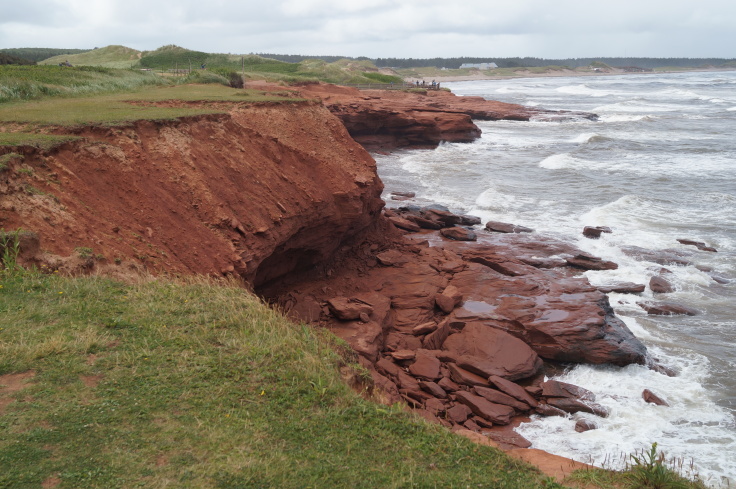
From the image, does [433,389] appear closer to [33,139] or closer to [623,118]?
[33,139]

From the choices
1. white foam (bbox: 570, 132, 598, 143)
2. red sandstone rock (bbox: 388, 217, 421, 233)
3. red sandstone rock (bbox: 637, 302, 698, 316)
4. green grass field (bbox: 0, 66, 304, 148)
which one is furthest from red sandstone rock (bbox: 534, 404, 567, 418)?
white foam (bbox: 570, 132, 598, 143)

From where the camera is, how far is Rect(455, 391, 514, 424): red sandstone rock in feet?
29.4

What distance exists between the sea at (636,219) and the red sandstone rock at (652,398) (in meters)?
0.13

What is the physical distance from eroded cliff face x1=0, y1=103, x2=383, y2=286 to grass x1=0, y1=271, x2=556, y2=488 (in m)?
1.75

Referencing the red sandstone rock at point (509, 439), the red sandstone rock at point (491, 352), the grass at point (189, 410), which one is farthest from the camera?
the red sandstone rock at point (491, 352)

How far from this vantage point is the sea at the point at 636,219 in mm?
8820

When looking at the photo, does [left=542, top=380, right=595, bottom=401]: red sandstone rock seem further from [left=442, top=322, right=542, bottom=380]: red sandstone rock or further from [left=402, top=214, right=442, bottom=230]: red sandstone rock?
[left=402, top=214, right=442, bottom=230]: red sandstone rock

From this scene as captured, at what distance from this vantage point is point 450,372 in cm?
1016

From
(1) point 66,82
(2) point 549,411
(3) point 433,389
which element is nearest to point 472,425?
(3) point 433,389

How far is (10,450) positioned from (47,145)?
21.4 ft

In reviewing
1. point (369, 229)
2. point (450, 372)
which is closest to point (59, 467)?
point (450, 372)

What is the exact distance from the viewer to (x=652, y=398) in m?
9.66

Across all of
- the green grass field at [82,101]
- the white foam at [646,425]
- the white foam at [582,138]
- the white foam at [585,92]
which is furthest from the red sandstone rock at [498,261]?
the white foam at [585,92]

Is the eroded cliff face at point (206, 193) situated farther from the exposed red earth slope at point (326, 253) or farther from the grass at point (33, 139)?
the grass at point (33, 139)
